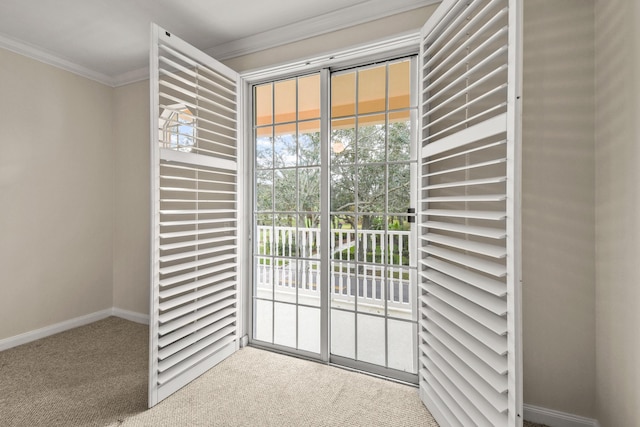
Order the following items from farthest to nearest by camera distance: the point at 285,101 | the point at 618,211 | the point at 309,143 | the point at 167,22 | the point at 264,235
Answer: the point at 264,235 < the point at 285,101 < the point at 309,143 < the point at 167,22 < the point at 618,211

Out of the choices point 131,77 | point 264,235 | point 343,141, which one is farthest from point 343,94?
point 131,77

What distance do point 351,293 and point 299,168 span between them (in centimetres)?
107

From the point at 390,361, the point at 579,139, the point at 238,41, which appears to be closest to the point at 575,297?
the point at 579,139

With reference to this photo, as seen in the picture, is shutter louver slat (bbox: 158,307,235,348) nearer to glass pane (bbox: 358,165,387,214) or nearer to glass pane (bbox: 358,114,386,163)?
glass pane (bbox: 358,165,387,214)

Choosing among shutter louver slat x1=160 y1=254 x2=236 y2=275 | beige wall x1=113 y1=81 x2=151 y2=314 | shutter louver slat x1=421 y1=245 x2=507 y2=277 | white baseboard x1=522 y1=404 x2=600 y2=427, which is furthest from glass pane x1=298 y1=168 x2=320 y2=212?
white baseboard x1=522 y1=404 x2=600 y2=427

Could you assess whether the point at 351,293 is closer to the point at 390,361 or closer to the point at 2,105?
the point at 390,361

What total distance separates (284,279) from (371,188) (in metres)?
1.04

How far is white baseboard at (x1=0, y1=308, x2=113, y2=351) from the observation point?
100 inches

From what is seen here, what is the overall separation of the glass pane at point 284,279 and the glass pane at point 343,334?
1.29 ft

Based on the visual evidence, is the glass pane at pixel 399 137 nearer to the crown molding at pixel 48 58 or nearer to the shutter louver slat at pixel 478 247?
the shutter louver slat at pixel 478 247

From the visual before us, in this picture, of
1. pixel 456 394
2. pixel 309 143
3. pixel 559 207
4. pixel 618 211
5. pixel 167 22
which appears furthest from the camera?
pixel 309 143

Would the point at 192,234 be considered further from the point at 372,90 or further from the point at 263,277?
the point at 372,90

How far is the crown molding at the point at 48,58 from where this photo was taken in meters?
2.48

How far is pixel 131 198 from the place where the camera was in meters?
3.20
